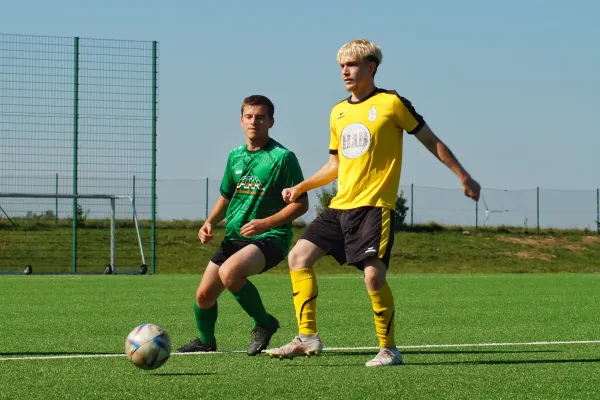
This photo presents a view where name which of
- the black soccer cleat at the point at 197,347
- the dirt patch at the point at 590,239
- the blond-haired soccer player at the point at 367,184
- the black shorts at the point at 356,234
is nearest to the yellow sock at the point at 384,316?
the blond-haired soccer player at the point at 367,184

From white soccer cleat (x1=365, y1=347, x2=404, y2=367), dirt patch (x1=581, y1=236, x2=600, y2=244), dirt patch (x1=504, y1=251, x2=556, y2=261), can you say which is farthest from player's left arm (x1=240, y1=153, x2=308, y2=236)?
dirt patch (x1=581, y1=236, x2=600, y2=244)

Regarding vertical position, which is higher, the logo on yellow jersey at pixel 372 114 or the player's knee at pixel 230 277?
the logo on yellow jersey at pixel 372 114

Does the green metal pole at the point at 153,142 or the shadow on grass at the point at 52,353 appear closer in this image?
the shadow on grass at the point at 52,353

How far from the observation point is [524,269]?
33719mm

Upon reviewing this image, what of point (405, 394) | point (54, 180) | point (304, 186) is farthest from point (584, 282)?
point (405, 394)

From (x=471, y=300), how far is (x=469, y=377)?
805 centimetres

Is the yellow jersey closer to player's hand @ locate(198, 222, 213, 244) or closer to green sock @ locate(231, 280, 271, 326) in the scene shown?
green sock @ locate(231, 280, 271, 326)

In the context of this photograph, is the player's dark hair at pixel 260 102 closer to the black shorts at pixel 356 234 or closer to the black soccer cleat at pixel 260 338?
the black shorts at pixel 356 234

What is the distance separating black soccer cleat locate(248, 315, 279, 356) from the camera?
7344 mm

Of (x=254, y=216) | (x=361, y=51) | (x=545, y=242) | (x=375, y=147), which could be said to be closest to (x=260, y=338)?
(x=254, y=216)

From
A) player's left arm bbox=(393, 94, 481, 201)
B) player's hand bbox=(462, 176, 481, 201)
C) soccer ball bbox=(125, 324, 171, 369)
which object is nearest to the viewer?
soccer ball bbox=(125, 324, 171, 369)

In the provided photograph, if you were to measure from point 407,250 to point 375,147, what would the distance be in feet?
93.4

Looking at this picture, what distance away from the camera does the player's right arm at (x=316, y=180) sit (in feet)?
23.4

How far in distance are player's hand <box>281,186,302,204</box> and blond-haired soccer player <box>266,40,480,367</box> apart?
248mm
